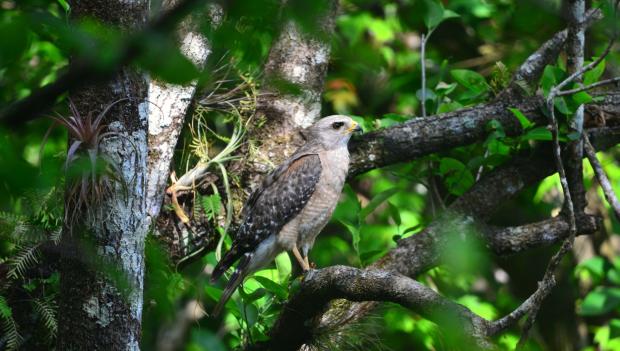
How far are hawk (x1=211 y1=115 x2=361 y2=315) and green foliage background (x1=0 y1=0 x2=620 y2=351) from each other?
0.13 m

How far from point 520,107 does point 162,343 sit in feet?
11.8

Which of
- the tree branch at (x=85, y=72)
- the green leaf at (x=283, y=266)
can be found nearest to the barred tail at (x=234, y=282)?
the green leaf at (x=283, y=266)

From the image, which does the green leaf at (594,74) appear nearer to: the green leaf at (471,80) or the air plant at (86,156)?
the green leaf at (471,80)

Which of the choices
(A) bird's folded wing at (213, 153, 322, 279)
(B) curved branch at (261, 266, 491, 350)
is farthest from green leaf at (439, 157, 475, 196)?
(B) curved branch at (261, 266, 491, 350)

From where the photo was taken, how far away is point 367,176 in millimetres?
8758

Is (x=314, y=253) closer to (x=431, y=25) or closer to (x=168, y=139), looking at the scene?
(x=431, y=25)

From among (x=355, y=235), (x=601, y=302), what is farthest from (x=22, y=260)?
(x=601, y=302)

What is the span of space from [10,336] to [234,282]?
1558 millimetres

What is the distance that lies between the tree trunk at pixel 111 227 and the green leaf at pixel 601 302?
4585 millimetres

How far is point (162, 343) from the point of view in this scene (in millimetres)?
6926

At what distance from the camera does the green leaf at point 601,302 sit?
22.8 feet

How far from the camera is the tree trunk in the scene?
3.59m

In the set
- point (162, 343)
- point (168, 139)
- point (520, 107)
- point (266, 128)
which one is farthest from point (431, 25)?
point (162, 343)

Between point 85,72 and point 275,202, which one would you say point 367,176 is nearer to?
point 275,202
